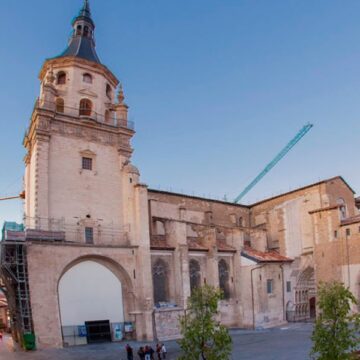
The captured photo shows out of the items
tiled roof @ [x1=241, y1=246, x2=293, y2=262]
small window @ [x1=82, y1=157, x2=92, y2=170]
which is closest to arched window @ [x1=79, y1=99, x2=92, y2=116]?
small window @ [x1=82, y1=157, x2=92, y2=170]

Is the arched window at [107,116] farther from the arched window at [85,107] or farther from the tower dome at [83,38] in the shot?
the tower dome at [83,38]

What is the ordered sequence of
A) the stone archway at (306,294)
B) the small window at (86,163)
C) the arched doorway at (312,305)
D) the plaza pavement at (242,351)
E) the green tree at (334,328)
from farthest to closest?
the arched doorway at (312,305)
the stone archway at (306,294)
the small window at (86,163)
the plaza pavement at (242,351)
the green tree at (334,328)

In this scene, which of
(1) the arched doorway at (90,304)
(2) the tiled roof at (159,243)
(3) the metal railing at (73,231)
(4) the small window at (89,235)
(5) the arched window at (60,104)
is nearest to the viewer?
(3) the metal railing at (73,231)

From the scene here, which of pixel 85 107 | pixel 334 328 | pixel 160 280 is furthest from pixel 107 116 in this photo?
pixel 334 328

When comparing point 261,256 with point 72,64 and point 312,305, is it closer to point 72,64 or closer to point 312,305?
point 312,305

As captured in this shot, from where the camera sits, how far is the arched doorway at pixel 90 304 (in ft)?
94.2

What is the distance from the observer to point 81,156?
33.6m

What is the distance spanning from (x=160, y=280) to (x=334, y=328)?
21070 millimetres

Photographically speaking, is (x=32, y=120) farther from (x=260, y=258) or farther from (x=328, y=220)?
(x=328, y=220)

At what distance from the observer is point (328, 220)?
4128 cm

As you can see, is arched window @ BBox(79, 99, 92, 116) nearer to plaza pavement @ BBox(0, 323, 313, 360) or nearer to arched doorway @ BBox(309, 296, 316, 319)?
plaza pavement @ BBox(0, 323, 313, 360)

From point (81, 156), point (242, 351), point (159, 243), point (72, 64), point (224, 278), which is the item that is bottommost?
point (242, 351)

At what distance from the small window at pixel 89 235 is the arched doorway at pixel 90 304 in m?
1.86

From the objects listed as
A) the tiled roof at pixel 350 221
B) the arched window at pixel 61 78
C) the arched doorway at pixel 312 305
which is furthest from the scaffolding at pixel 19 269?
the arched doorway at pixel 312 305
